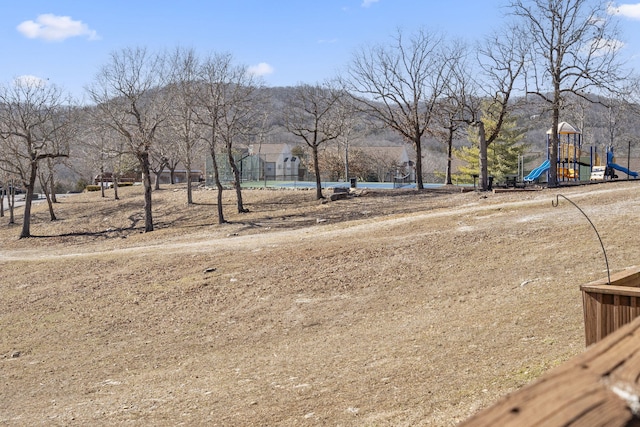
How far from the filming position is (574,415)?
1234mm

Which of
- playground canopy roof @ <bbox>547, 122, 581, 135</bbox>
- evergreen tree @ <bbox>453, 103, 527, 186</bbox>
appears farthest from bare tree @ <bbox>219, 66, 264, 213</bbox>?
evergreen tree @ <bbox>453, 103, 527, 186</bbox>

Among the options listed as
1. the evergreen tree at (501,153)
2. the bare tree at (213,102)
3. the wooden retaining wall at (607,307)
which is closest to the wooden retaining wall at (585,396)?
the wooden retaining wall at (607,307)

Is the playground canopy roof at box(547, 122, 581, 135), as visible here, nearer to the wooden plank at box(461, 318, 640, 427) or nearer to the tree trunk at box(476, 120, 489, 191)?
the tree trunk at box(476, 120, 489, 191)

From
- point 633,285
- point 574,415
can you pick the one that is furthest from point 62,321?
point 574,415

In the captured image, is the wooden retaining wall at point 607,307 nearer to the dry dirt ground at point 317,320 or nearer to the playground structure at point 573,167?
the dry dirt ground at point 317,320

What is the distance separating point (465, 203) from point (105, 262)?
14.6 meters

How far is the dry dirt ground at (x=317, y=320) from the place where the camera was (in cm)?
834

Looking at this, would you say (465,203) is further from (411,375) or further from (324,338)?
Answer: (411,375)

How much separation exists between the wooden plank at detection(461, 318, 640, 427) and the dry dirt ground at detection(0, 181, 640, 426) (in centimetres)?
553

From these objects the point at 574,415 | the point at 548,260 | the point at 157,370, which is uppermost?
the point at 574,415

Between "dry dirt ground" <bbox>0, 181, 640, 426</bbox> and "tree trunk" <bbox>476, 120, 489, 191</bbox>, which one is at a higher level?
"tree trunk" <bbox>476, 120, 489, 191</bbox>

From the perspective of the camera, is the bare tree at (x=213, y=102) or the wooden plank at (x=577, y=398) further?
the bare tree at (x=213, y=102)

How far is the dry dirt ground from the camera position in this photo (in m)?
8.34

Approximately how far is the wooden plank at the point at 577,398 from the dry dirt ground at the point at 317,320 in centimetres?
553
